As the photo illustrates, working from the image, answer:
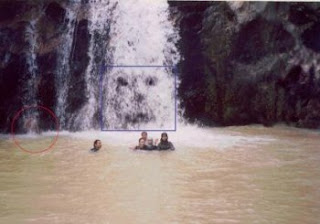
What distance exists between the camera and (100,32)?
358 cm

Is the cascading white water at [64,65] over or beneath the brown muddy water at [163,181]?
over

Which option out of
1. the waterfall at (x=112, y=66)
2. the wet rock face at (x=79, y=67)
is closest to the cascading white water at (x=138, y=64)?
the waterfall at (x=112, y=66)

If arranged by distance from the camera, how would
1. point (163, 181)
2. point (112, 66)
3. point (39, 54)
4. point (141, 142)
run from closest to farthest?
point (163, 181) < point (141, 142) < point (112, 66) < point (39, 54)

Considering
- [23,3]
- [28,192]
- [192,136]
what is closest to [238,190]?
[192,136]

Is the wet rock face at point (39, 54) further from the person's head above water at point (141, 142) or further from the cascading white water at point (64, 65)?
the person's head above water at point (141, 142)

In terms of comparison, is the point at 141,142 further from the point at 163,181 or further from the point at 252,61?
the point at 252,61

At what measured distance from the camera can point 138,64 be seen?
3.15 meters

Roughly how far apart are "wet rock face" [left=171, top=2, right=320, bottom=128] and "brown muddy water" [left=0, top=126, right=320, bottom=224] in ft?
0.89

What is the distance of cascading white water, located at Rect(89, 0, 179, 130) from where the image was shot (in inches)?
120

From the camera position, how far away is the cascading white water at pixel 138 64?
10.0 ft

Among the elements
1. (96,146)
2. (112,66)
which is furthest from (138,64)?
(96,146)

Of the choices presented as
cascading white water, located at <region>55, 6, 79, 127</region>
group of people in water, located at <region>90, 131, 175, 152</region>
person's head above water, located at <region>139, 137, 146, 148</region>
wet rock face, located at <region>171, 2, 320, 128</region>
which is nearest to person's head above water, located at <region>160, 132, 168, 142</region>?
group of people in water, located at <region>90, 131, 175, 152</region>

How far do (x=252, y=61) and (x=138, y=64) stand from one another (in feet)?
2.49

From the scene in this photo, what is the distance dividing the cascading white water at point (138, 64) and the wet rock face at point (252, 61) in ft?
0.44
